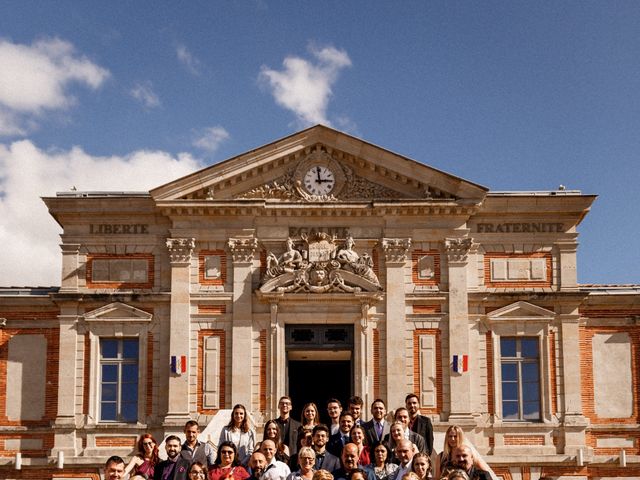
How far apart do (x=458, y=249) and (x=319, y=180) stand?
406 centimetres

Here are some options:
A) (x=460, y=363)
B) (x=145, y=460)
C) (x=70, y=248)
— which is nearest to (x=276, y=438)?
(x=145, y=460)

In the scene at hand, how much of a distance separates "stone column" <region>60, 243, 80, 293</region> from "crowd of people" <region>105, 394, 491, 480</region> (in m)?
10.8

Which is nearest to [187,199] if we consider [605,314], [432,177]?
[432,177]

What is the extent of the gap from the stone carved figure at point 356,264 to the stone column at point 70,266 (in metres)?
6.86

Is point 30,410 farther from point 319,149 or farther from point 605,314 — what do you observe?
point 605,314

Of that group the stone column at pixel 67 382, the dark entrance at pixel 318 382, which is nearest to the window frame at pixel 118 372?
the stone column at pixel 67 382

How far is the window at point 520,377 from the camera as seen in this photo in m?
25.4

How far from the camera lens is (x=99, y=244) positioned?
2600cm

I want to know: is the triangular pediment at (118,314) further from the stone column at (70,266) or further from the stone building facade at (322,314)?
the stone column at (70,266)

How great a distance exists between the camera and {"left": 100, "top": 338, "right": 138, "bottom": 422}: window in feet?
83.4

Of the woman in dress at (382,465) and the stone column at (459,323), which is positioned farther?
the stone column at (459,323)

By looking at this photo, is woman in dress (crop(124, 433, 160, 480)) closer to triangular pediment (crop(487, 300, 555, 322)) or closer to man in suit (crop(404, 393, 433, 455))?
man in suit (crop(404, 393, 433, 455))

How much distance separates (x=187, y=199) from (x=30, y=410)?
22.6 ft

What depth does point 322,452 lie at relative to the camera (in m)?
14.1
